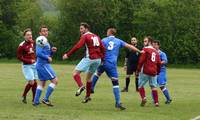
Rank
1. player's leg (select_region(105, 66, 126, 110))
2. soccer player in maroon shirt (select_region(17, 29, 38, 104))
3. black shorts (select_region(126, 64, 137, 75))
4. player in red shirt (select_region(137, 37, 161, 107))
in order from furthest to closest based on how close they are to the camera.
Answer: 1. black shorts (select_region(126, 64, 137, 75))
2. soccer player in maroon shirt (select_region(17, 29, 38, 104))
3. player in red shirt (select_region(137, 37, 161, 107))
4. player's leg (select_region(105, 66, 126, 110))

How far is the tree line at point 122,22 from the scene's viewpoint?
210ft

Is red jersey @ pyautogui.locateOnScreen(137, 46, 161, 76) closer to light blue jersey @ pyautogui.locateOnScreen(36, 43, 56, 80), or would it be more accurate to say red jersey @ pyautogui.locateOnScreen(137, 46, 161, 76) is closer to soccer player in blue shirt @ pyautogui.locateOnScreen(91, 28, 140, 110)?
soccer player in blue shirt @ pyautogui.locateOnScreen(91, 28, 140, 110)

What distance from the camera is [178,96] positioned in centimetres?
2039

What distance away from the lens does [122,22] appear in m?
70.2

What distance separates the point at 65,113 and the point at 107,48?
2.62m

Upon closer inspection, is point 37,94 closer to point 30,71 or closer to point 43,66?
point 43,66

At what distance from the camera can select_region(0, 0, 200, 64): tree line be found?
64125 mm

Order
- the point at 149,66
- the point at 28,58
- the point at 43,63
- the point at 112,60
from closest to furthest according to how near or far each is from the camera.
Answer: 1. the point at 112,60
2. the point at 43,63
3. the point at 149,66
4. the point at 28,58

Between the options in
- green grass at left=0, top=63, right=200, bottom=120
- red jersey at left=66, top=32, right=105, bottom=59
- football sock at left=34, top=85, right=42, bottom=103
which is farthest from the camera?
football sock at left=34, top=85, right=42, bottom=103

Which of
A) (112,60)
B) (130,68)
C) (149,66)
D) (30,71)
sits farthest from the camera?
(130,68)

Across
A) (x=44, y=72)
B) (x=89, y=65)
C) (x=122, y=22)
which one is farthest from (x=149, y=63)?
(x=122, y=22)

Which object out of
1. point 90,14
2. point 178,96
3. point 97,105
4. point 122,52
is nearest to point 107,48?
point 97,105

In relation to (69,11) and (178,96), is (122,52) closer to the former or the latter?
(69,11)

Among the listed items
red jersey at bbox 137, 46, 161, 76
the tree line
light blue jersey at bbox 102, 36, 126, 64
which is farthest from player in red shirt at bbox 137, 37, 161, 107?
the tree line
